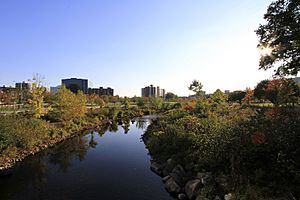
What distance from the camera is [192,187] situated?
1455 centimetres

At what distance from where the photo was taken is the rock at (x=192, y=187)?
1433cm

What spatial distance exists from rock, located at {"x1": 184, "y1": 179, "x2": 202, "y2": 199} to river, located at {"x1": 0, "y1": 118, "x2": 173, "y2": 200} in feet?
3.78

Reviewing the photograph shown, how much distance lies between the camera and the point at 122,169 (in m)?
21.0

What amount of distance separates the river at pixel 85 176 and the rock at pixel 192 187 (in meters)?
1.15

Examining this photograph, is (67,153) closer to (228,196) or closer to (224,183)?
(224,183)

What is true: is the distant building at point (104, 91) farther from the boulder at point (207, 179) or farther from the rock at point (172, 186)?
the boulder at point (207, 179)

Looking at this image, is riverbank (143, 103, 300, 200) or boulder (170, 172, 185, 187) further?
boulder (170, 172, 185, 187)

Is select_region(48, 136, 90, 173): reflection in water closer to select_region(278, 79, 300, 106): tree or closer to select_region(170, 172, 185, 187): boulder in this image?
select_region(170, 172, 185, 187): boulder

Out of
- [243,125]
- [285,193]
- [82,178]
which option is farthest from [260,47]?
[82,178]

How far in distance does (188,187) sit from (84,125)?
32.7 metres

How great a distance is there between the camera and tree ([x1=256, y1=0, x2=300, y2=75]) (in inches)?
586

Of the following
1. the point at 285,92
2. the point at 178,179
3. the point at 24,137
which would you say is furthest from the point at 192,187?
the point at 285,92

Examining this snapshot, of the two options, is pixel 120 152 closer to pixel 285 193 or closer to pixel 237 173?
pixel 237 173

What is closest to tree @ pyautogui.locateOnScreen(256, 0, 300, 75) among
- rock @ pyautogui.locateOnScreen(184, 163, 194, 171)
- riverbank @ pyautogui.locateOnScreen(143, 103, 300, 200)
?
riverbank @ pyautogui.locateOnScreen(143, 103, 300, 200)
